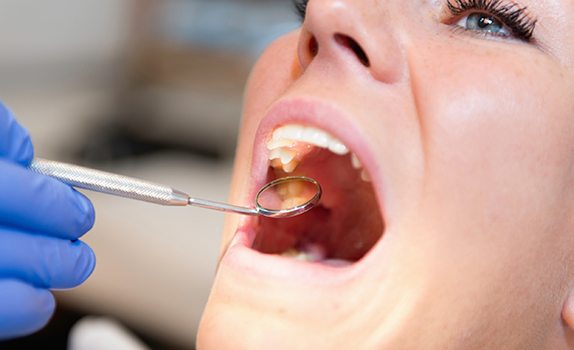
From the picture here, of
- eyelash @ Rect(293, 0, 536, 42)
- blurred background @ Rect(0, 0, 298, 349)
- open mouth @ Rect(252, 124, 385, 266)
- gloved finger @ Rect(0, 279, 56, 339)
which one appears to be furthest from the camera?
blurred background @ Rect(0, 0, 298, 349)

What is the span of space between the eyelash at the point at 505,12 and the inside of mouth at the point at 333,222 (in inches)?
9.7

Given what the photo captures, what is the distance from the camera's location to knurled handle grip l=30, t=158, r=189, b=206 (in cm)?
75

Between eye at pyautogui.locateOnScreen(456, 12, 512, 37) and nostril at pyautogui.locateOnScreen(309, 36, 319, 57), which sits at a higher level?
eye at pyautogui.locateOnScreen(456, 12, 512, 37)

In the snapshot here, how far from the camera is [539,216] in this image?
0.78m

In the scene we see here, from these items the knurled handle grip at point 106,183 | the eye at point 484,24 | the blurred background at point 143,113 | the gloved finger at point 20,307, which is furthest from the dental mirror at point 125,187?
the blurred background at point 143,113

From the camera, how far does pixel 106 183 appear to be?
0.75 m

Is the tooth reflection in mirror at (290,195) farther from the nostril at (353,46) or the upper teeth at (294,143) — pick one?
the nostril at (353,46)

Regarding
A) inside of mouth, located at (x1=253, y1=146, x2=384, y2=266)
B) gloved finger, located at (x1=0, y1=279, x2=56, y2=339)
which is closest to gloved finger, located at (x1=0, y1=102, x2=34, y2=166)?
gloved finger, located at (x1=0, y1=279, x2=56, y2=339)

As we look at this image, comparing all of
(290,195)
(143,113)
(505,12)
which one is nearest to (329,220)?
(290,195)

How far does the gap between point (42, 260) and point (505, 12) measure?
531mm

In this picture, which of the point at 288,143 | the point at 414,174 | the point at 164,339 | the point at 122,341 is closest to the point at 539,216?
the point at 414,174

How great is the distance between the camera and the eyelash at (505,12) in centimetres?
80

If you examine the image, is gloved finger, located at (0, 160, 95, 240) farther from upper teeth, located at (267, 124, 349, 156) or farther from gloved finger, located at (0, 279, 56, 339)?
upper teeth, located at (267, 124, 349, 156)

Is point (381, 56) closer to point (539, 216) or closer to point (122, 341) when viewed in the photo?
point (539, 216)
